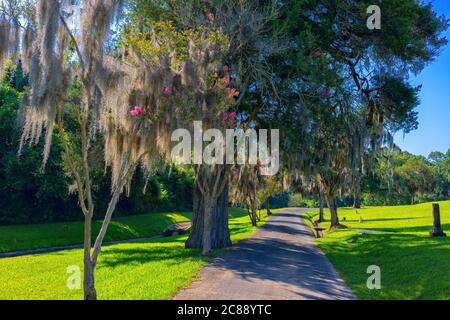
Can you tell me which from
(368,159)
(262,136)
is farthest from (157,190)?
(262,136)

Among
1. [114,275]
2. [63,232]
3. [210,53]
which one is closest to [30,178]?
[63,232]

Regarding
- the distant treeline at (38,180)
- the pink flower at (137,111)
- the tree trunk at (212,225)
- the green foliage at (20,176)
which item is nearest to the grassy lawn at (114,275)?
the tree trunk at (212,225)

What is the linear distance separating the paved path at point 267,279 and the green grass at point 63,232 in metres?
13.2

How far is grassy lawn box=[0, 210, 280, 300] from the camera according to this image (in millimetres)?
9922

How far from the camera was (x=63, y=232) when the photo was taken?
28656mm

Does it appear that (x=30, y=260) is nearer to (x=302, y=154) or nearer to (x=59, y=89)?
(x=59, y=89)

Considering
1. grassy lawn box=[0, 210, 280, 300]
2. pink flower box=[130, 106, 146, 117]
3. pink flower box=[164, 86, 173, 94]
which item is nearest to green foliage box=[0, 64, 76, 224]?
grassy lawn box=[0, 210, 280, 300]

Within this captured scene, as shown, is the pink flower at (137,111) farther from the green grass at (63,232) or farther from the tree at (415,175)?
the tree at (415,175)

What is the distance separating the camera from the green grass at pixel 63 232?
23641 millimetres

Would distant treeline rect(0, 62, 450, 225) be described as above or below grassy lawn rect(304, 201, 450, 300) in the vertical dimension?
above

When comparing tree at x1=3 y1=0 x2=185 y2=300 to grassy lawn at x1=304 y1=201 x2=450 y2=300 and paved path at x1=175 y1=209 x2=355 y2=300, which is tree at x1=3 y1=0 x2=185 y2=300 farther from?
grassy lawn at x1=304 y1=201 x2=450 y2=300

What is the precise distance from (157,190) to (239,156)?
28.5 m

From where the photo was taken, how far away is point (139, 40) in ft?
40.4

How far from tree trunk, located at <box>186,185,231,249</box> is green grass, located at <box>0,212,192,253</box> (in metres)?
10.2
